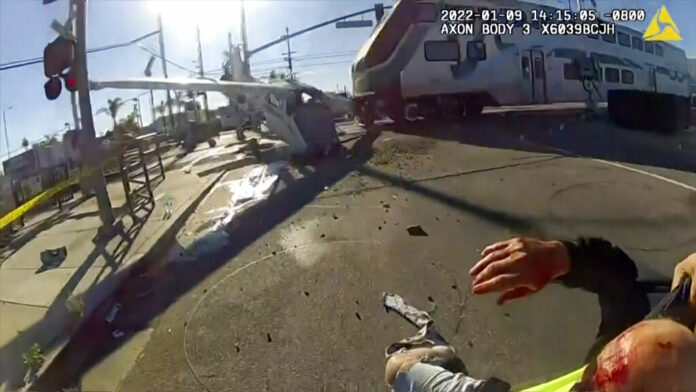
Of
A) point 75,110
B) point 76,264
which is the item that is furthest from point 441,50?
point 76,264

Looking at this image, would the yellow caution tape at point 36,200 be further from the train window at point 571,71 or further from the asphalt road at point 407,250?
the train window at point 571,71

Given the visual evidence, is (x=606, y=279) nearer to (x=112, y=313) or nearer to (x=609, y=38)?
(x=609, y=38)

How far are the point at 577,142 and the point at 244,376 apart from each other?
1.15 meters

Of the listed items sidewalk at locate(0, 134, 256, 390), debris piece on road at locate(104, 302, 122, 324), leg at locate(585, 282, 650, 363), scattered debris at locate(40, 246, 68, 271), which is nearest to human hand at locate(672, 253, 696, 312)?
leg at locate(585, 282, 650, 363)

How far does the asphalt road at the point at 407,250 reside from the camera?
1.19 metres

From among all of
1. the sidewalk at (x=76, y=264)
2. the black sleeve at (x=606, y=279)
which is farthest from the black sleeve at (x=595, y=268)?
the sidewalk at (x=76, y=264)

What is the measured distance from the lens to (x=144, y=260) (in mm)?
1427

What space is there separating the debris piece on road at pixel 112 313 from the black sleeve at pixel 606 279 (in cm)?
119

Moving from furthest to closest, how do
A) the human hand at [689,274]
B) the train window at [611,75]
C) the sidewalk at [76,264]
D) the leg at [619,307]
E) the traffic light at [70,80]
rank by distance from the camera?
the sidewalk at [76,264]
the train window at [611,75]
the traffic light at [70,80]
the leg at [619,307]
the human hand at [689,274]

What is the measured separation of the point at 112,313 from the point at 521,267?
116 centimetres

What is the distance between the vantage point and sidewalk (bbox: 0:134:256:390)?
53.2 inches

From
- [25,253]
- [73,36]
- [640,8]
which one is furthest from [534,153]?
[25,253]

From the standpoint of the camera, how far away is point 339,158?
5.08ft

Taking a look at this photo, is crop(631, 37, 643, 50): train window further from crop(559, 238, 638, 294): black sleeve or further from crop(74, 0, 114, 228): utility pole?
crop(74, 0, 114, 228): utility pole
